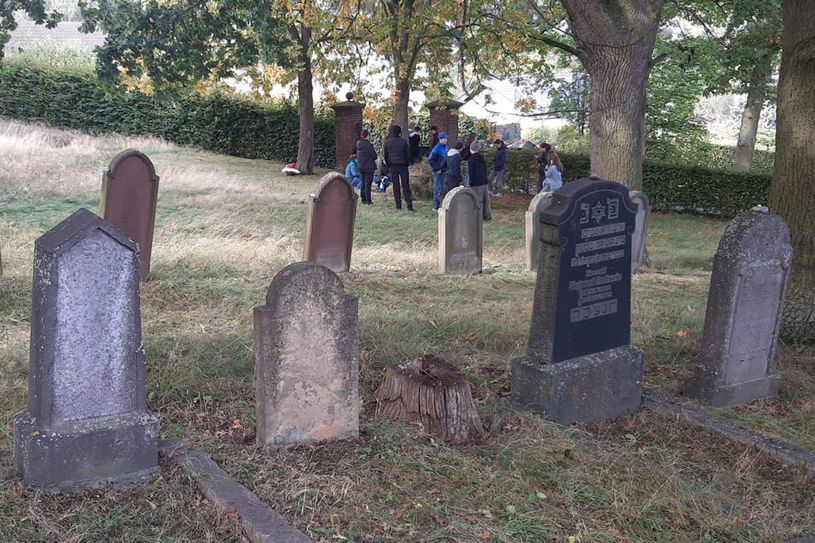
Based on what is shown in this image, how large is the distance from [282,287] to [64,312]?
42.5 inches

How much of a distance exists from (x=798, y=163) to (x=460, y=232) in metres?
4.29

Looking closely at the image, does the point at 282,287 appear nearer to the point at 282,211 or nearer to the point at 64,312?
the point at 64,312

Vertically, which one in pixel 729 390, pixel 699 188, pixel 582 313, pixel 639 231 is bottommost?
pixel 729 390

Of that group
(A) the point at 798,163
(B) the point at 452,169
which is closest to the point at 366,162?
(B) the point at 452,169

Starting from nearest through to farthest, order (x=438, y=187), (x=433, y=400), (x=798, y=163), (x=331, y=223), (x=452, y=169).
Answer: (x=433, y=400) → (x=798, y=163) → (x=331, y=223) → (x=452, y=169) → (x=438, y=187)

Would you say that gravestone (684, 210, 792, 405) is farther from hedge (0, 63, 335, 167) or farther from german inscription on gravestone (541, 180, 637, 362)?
hedge (0, 63, 335, 167)

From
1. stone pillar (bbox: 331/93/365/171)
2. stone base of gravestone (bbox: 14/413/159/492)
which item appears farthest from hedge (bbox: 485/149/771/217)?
stone base of gravestone (bbox: 14/413/159/492)

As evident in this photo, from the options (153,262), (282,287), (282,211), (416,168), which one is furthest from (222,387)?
(416,168)

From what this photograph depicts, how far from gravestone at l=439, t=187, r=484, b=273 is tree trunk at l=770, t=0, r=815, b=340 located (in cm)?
401

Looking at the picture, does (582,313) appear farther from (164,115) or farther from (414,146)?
(164,115)

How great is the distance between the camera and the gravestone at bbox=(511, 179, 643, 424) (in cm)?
574

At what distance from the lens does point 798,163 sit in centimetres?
784

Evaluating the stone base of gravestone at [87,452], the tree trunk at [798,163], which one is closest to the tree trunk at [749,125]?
the tree trunk at [798,163]

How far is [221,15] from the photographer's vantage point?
973 cm
